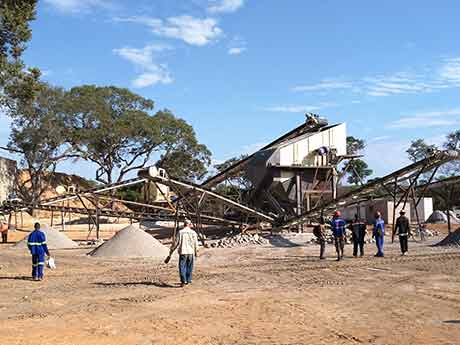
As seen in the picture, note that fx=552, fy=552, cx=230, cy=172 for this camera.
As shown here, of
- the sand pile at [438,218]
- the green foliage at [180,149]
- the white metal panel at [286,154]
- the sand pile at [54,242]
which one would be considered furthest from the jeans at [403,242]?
the green foliage at [180,149]

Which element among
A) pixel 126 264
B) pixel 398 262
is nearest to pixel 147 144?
pixel 126 264

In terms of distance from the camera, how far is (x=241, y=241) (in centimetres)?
2428

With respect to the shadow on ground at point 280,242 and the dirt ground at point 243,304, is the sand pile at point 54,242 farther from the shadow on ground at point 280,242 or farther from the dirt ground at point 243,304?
Answer: the shadow on ground at point 280,242

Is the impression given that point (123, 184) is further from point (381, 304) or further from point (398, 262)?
point (381, 304)

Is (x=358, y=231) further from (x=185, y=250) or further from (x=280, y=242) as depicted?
(x=185, y=250)

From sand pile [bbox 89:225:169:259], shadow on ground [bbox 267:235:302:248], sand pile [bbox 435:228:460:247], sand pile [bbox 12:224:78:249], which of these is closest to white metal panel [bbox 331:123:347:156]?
shadow on ground [bbox 267:235:302:248]

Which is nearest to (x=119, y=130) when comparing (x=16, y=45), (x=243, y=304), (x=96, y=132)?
(x=96, y=132)

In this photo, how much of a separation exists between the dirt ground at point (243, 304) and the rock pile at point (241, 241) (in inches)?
279

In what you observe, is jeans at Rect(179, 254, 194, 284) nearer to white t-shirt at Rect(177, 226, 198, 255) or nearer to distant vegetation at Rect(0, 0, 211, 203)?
white t-shirt at Rect(177, 226, 198, 255)

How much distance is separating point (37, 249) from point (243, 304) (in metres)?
6.47

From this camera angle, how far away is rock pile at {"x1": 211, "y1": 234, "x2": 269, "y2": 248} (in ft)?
78.2

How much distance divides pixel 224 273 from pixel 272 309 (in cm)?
538

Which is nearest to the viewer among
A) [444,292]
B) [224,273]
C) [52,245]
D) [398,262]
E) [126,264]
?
[444,292]

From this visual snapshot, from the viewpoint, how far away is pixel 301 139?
93.2 ft
